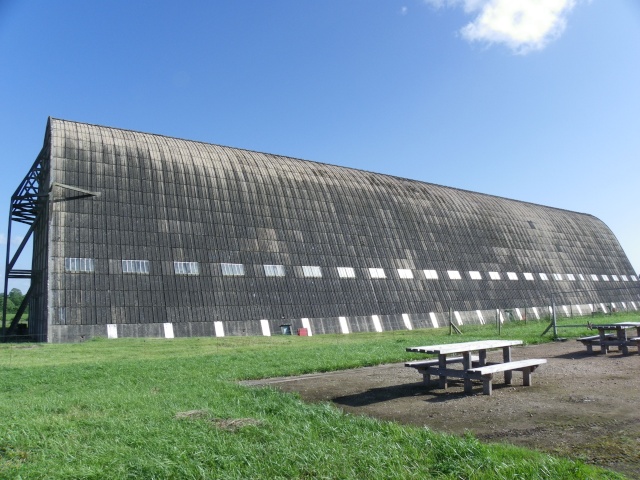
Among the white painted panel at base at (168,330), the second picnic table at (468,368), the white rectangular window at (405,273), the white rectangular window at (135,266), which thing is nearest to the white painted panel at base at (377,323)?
the white rectangular window at (405,273)

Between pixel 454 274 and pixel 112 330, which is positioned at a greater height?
pixel 454 274

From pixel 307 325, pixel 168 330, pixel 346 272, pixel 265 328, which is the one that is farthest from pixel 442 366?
pixel 346 272

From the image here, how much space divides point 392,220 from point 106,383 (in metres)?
Result: 35.2

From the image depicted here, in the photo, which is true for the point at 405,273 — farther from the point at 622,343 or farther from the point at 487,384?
the point at 487,384

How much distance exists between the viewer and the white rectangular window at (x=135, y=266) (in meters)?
29.4

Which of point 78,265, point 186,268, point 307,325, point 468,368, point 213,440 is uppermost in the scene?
point 78,265

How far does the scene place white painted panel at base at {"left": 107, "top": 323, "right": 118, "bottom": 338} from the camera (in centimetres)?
2717

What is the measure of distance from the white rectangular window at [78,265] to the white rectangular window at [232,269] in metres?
7.88

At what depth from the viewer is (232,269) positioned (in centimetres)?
3303

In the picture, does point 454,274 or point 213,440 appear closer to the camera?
point 213,440

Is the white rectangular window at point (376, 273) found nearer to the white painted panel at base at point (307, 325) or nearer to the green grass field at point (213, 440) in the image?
the white painted panel at base at point (307, 325)

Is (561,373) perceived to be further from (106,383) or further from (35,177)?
(35,177)

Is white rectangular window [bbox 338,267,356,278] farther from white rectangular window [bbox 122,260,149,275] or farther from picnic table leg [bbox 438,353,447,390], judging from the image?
picnic table leg [bbox 438,353,447,390]

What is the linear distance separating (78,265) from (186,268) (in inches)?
241
